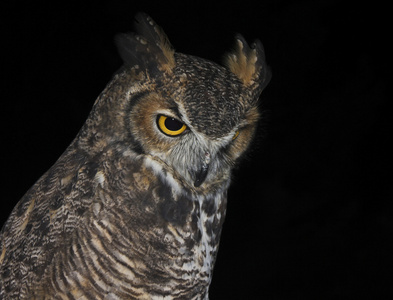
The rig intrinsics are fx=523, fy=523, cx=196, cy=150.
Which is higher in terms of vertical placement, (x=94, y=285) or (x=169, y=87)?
(x=169, y=87)

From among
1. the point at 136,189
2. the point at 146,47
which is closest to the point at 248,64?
the point at 146,47

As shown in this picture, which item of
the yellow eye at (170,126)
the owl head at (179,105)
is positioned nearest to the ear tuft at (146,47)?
the owl head at (179,105)

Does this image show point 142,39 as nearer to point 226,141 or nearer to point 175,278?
point 226,141

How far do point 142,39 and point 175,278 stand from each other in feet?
2.44

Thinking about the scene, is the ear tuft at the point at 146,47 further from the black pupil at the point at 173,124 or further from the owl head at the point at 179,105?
the black pupil at the point at 173,124

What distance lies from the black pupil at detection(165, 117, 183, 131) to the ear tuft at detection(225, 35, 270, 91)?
0.28 metres

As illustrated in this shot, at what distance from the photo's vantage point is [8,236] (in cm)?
168

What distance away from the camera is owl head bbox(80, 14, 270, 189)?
1.41 metres

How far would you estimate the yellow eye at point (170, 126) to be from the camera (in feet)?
4.70

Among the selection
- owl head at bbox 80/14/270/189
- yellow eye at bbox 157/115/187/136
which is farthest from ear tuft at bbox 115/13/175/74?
yellow eye at bbox 157/115/187/136

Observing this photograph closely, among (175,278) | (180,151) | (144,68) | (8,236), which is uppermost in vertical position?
(144,68)

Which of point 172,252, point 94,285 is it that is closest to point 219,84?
point 172,252

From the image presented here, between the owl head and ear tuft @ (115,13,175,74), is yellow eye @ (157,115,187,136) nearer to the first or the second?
the owl head

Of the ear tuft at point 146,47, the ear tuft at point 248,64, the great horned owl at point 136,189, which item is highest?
the ear tuft at point 146,47
